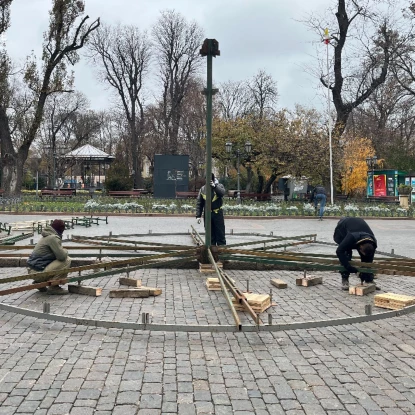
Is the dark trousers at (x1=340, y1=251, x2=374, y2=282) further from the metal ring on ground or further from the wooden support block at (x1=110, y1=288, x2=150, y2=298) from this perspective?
the wooden support block at (x1=110, y1=288, x2=150, y2=298)

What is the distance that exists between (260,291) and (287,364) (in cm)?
303

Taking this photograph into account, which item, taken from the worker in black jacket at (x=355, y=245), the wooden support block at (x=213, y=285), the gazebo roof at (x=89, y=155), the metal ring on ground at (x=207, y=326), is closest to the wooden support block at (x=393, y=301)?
the metal ring on ground at (x=207, y=326)

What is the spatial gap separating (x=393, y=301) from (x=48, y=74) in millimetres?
28469

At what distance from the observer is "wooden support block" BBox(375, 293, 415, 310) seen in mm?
6074

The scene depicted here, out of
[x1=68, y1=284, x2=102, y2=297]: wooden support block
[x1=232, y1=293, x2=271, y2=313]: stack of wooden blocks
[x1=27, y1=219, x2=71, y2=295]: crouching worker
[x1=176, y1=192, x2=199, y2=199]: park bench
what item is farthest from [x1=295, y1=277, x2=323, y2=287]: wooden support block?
[x1=176, y1=192, x2=199, y2=199]: park bench

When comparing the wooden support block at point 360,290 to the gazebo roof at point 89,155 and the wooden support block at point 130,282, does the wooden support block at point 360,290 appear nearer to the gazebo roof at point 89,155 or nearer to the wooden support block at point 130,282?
the wooden support block at point 130,282

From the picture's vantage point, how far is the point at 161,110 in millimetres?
51219

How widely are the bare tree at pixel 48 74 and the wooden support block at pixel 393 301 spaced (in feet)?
87.7

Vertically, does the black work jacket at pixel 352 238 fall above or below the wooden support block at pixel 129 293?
above

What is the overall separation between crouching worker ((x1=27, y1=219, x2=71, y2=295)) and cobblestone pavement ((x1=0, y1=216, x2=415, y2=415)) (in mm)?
337

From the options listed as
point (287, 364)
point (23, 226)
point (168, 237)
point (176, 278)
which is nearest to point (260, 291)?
point (176, 278)

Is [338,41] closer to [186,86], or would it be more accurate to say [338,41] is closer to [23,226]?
[186,86]

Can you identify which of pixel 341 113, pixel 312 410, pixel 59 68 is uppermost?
pixel 59 68

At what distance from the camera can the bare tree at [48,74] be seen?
29.2 meters
